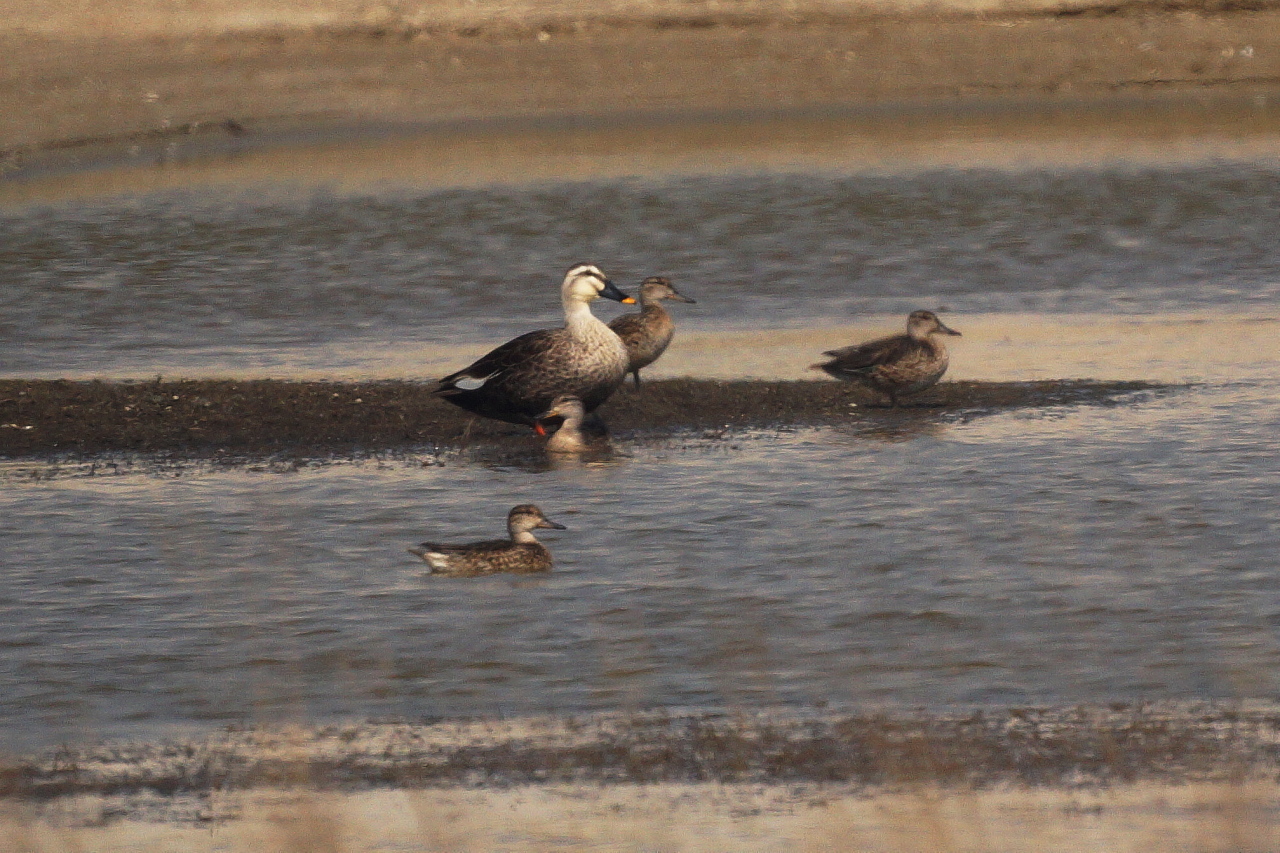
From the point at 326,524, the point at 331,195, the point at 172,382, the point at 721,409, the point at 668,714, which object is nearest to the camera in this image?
the point at 668,714

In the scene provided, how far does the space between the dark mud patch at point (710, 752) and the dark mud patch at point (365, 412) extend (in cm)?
566

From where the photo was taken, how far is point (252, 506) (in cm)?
1130

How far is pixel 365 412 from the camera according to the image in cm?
1376

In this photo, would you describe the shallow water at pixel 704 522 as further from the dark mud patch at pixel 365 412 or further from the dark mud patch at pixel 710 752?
the dark mud patch at pixel 365 412

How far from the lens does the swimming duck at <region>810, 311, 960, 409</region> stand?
44.5ft

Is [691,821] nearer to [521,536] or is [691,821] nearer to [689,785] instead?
[689,785]

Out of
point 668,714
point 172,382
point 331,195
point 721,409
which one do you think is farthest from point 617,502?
point 331,195

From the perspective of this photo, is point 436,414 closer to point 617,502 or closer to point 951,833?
point 617,502

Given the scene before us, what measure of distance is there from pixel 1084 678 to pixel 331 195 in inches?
778

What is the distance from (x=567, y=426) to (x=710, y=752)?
581cm

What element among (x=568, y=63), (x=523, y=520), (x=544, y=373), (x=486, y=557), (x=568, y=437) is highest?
(x=568, y=63)

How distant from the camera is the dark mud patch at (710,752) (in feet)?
22.0

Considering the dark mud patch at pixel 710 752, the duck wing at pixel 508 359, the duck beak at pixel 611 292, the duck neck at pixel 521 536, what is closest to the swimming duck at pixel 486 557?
the duck neck at pixel 521 536

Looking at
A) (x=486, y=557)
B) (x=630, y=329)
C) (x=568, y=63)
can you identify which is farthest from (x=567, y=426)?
(x=568, y=63)
